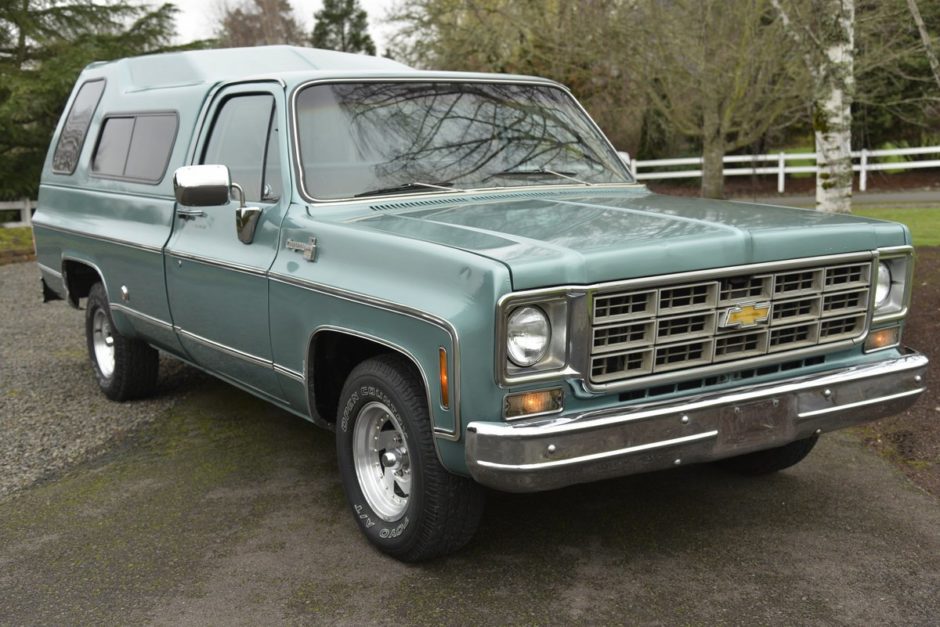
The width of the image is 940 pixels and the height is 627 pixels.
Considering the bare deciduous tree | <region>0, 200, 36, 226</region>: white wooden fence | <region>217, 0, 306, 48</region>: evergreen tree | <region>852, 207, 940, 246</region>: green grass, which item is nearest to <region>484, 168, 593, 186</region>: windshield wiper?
<region>852, 207, 940, 246</region>: green grass

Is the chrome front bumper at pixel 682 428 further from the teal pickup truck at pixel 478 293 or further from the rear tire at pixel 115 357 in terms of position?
the rear tire at pixel 115 357

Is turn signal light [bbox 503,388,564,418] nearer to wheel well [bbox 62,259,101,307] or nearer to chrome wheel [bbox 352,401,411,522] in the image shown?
chrome wheel [bbox 352,401,411,522]

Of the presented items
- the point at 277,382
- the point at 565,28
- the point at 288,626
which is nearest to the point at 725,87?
the point at 565,28

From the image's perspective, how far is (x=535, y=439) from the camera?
326cm

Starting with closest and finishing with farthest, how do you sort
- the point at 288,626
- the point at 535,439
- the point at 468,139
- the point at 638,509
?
the point at 535,439, the point at 288,626, the point at 638,509, the point at 468,139

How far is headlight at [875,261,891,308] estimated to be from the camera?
414 centimetres

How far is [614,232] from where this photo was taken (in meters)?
3.70

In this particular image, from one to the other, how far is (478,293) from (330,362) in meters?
1.31

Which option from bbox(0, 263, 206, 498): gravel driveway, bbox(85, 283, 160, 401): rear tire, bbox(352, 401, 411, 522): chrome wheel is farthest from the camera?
bbox(85, 283, 160, 401): rear tire

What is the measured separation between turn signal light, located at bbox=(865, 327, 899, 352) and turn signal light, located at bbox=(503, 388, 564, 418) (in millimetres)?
1491

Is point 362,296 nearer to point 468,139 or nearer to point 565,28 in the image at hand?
point 468,139

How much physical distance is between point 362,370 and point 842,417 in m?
1.86

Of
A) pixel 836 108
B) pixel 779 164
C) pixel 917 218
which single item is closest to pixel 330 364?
pixel 836 108

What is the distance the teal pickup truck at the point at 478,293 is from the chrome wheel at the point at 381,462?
1 cm
